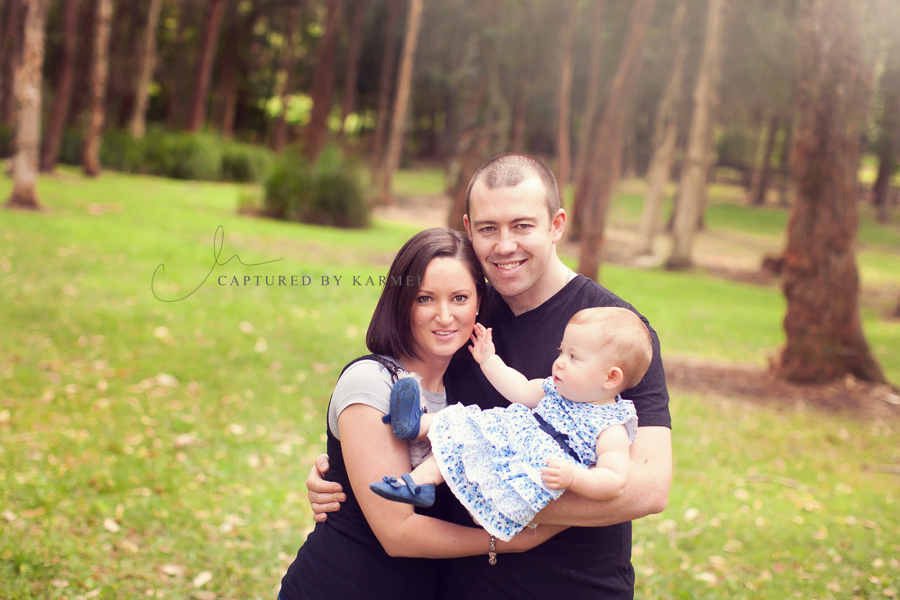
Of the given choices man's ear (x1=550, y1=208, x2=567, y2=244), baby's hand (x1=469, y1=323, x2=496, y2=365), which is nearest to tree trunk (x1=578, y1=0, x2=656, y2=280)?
man's ear (x1=550, y1=208, x2=567, y2=244)

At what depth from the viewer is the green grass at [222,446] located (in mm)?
4113

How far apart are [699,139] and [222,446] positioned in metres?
14.0

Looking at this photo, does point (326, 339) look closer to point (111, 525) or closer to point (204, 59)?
point (111, 525)

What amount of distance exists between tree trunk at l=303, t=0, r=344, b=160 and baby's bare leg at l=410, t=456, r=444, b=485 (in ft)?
57.3

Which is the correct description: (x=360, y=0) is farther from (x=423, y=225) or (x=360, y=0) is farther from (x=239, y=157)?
(x=423, y=225)

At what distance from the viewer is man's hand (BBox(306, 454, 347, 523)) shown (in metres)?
2.17

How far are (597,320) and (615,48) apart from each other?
103 ft

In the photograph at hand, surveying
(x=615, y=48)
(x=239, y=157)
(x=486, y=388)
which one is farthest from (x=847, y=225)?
(x=615, y=48)

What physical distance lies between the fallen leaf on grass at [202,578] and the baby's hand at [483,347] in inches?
98.5

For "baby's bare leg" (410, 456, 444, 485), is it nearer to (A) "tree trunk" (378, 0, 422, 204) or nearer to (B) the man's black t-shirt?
(B) the man's black t-shirt

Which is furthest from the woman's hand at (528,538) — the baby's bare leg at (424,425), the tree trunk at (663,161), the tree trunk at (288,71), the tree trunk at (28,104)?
the tree trunk at (288,71)

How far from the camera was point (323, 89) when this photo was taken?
764 inches

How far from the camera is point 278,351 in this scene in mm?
7637

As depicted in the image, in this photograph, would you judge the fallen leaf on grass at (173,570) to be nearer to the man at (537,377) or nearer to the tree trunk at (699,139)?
the man at (537,377)
